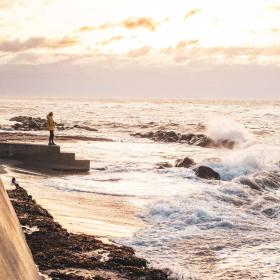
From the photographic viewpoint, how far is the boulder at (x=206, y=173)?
18891 millimetres

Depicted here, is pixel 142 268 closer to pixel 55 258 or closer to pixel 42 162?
pixel 55 258

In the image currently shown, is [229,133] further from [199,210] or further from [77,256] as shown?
[77,256]

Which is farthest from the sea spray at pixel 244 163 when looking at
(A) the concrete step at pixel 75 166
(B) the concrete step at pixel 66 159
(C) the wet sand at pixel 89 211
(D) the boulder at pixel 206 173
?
(C) the wet sand at pixel 89 211

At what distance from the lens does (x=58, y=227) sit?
9.63 m

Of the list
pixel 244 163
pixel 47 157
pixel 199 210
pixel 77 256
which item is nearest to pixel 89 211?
pixel 199 210

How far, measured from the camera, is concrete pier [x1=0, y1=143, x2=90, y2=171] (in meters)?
19.3

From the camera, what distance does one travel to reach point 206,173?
19062 millimetres

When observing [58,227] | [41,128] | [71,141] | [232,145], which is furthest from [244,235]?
[41,128]

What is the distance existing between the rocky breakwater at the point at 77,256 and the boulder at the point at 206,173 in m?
9.79

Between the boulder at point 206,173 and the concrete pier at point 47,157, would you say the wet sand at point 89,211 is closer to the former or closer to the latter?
the concrete pier at point 47,157

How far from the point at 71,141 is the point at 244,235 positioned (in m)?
23.3

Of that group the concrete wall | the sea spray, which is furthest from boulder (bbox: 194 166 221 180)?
the concrete wall

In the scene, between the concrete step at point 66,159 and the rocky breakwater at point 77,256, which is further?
the concrete step at point 66,159

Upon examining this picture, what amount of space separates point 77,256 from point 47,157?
38.1 ft
